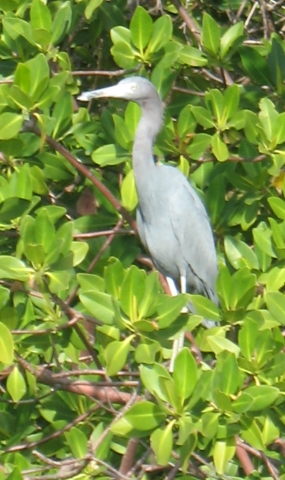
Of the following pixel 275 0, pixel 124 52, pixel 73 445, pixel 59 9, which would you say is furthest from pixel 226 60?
pixel 73 445

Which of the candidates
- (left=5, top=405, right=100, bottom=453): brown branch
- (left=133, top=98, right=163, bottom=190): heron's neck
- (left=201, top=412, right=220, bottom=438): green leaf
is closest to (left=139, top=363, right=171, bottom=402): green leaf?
(left=201, top=412, right=220, bottom=438): green leaf

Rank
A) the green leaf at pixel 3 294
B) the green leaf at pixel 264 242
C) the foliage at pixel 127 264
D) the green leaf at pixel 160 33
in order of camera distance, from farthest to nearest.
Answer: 1. the green leaf at pixel 160 33
2. the green leaf at pixel 264 242
3. the green leaf at pixel 3 294
4. the foliage at pixel 127 264

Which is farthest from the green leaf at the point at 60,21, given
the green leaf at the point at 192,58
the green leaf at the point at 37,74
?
the green leaf at the point at 192,58

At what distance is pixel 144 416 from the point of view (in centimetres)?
268

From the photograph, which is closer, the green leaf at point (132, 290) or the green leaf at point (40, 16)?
the green leaf at point (132, 290)

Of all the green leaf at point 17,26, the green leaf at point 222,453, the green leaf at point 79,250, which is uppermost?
the green leaf at point 17,26

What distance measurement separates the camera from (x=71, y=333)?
3.17 m

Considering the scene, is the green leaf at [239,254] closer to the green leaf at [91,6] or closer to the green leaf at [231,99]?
the green leaf at [231,99]

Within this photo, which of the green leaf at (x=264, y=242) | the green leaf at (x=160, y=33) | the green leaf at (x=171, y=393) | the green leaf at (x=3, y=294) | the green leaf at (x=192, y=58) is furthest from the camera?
the green leaf at (x=192, y=58)

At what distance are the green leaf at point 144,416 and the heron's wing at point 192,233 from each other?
1380 millimetres

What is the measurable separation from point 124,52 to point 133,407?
1.47m

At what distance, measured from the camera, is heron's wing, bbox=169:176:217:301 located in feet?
13.5

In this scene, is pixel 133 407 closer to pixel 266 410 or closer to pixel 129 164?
pixel 266 410

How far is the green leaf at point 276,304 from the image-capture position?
2933mm
